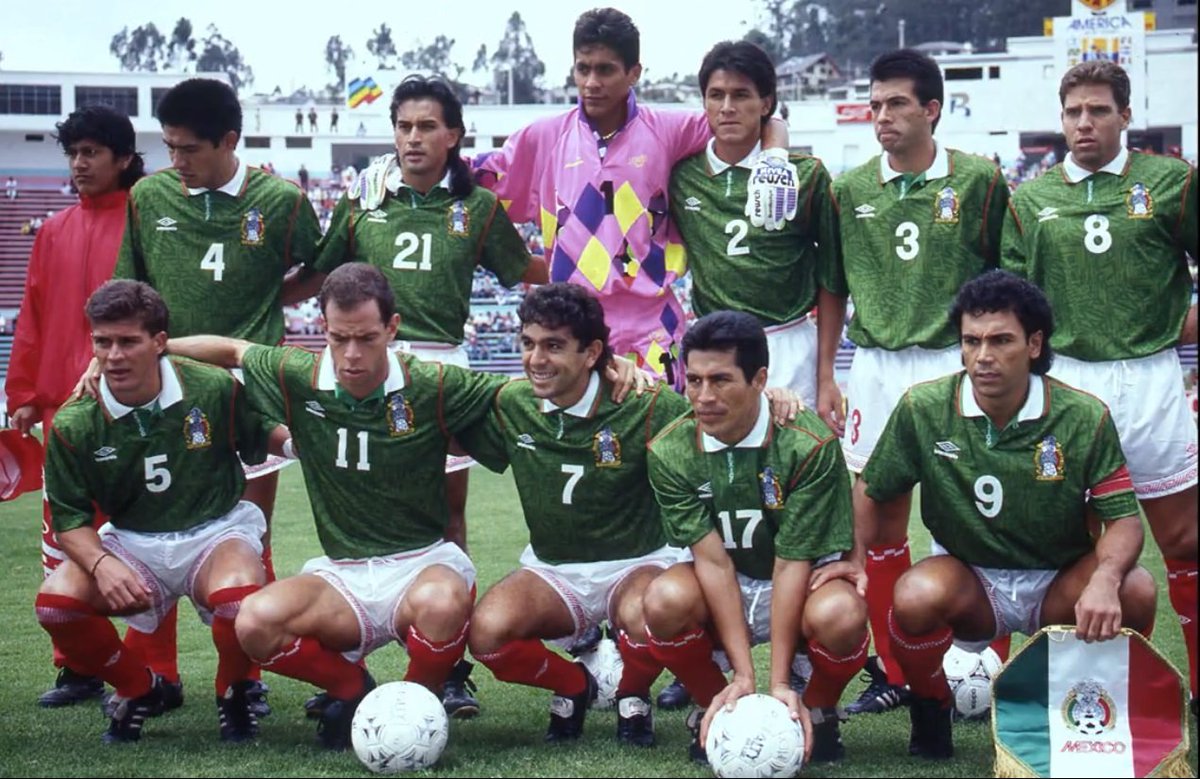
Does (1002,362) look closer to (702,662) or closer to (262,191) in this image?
(702,662)

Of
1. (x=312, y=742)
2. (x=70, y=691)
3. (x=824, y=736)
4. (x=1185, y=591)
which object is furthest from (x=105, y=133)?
(x=1185, y=591)

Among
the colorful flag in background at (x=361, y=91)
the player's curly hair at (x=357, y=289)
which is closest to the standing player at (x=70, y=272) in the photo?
the player's curly hair at (x=357, y=289)

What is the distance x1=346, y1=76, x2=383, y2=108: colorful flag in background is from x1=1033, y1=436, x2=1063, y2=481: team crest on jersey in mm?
51236

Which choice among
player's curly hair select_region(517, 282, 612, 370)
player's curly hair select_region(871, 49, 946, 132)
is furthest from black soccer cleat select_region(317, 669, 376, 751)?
player's curly hair select_region(871, 49, 946, 132)

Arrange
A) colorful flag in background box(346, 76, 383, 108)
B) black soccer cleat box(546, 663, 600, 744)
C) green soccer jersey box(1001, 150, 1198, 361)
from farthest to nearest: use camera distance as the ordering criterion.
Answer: colorful flag in background box(346, 76, 383, 108)
green soccer jersey box(1001, 150, 1198, 361)
black soccer cleat box(546, 663, 600, 744)

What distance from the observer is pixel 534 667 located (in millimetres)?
4770

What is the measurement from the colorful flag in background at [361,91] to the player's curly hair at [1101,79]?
5051 cm

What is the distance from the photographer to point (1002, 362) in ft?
14.4

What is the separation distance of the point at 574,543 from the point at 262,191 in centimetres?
182

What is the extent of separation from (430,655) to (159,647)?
1.34 metres

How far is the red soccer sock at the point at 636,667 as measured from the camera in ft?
15.3

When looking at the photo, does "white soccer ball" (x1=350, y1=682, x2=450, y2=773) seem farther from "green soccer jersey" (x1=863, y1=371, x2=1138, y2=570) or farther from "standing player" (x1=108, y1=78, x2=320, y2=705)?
"green soccer jersey" (x1=863, y1=371, x2=1138, y2=570)

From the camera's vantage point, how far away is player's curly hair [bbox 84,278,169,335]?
478 centimetres

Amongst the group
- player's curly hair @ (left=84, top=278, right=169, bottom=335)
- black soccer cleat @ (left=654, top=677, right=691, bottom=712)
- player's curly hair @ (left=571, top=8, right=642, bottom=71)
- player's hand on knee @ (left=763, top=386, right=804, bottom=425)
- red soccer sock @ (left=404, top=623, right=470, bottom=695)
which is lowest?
black soccer cleat @ (left=654, top=677, right=691, bottom=712)
